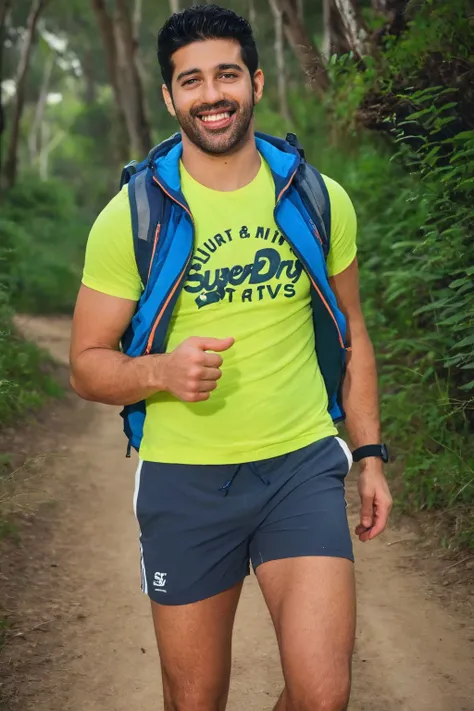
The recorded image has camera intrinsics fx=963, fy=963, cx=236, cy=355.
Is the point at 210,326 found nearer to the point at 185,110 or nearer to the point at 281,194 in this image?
the point at 281,194

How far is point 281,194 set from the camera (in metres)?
2.93

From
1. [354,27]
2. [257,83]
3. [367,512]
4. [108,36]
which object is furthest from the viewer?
[108,36]

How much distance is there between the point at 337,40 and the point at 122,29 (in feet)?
23.6

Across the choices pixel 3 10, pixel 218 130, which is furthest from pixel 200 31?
pixel 3 10

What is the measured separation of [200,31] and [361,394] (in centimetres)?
128

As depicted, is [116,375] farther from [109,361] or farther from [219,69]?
[219,69]

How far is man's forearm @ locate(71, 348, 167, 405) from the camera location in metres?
2.72

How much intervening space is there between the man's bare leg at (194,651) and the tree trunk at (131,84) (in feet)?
50.6

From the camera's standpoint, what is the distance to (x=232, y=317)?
9.42 ft

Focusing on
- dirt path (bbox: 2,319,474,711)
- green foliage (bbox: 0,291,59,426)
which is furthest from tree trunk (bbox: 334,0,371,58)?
dirt path (bbox: 2,319,474,711)

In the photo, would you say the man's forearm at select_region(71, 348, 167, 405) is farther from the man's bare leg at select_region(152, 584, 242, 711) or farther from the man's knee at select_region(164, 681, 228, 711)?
the man's knee at select_region(164, 681, 228, 711)

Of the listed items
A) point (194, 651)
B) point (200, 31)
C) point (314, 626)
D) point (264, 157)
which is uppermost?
point (200, 31)

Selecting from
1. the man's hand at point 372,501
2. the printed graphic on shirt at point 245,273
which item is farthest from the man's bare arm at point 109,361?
the man's hand at point 372,501

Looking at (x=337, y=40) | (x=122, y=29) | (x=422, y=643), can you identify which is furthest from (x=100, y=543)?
(x=122, y=29)
